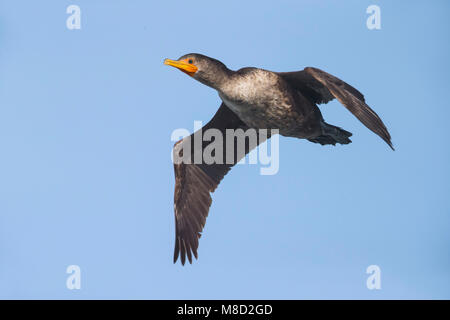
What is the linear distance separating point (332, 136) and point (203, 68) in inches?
87.2

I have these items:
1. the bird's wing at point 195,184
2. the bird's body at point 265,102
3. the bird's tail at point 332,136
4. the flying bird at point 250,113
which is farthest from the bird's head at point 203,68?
the bird's tail at point 332,136

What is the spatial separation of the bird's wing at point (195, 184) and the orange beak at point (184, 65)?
1.56 m

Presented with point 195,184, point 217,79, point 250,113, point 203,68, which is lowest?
point 195,184

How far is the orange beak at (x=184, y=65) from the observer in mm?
6843

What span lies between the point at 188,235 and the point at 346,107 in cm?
292

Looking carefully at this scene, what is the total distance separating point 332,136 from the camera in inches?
325

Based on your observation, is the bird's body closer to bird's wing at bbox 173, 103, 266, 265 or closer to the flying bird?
the flying bird

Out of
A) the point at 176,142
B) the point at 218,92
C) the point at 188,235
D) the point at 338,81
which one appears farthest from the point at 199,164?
the point at 338,81

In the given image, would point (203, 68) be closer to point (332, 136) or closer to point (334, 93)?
point (334, 93)

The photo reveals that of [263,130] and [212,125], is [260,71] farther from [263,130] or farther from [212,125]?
[212,125]

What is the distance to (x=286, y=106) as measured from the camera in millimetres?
7473

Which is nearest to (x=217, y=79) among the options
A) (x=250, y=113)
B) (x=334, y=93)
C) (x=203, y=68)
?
(x=203, y=68)

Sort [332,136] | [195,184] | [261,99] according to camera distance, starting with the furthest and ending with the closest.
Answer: [195,184], [332,136], [261,99]

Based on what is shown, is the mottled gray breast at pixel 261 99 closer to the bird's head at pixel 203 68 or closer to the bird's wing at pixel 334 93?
the bird's head at pixel 203 68
